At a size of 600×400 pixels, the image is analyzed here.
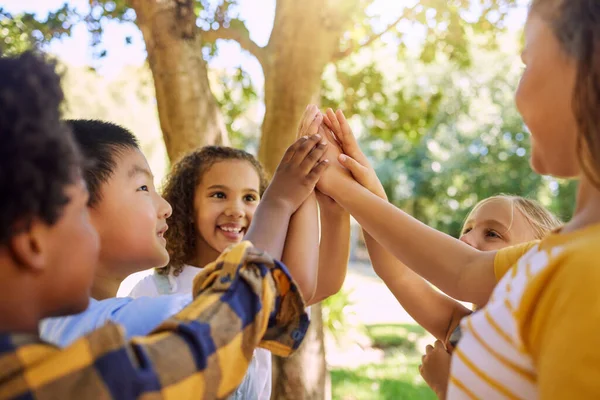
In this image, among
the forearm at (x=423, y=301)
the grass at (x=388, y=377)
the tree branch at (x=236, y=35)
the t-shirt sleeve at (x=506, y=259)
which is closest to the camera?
the t-shirt sleeve at (x=506, y=259)

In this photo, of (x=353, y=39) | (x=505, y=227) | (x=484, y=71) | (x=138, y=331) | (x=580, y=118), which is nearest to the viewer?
(x=580, y=118)

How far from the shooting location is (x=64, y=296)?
94cm

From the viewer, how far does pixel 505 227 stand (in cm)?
220

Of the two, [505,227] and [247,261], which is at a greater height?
[247,261]

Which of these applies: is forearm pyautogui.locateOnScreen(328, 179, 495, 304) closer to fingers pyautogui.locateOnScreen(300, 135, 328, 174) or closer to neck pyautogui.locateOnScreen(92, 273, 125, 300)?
fingers pyautogui.locateOnScreen(300, 135, 328, 174)

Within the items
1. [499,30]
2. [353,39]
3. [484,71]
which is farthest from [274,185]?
[484,71]

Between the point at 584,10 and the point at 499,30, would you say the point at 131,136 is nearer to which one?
the point at 584,10

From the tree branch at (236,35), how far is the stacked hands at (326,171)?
263 cm

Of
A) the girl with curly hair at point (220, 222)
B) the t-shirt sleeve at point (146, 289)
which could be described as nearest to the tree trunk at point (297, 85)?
the girl with curly hair at point (220, 222)

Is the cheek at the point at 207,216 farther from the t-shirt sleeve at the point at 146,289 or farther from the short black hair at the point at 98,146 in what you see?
the short black hair at the point at 98,146

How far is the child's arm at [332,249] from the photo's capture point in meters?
1.97

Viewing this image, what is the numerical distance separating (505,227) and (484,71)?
23728 millimetres

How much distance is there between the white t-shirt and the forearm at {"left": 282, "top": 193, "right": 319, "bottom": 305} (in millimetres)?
546

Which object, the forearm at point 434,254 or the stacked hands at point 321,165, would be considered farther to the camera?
the stacked hands at point 321,165
